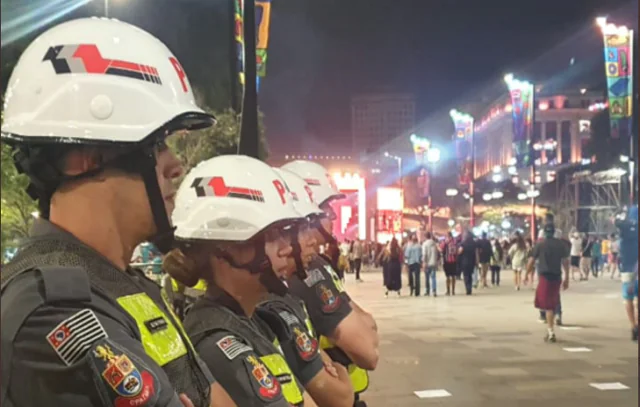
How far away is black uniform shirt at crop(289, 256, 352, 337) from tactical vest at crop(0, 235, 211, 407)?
1.69 meters

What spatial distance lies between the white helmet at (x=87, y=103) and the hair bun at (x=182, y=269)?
33.6 inches

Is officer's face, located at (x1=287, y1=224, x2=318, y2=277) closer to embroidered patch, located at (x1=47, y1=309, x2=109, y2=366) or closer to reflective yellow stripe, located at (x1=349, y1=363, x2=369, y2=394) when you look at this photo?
reflective yellow stripe, located at (x1=349, y1=363, x2=369, y2=394)

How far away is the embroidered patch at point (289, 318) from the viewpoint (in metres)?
2.66

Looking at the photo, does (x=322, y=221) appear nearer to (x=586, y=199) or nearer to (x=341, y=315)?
(x=341, y=315)

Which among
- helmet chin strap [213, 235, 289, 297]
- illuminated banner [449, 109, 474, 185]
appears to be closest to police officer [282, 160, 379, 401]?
helmet chin strap [213, 235, 289, 297]

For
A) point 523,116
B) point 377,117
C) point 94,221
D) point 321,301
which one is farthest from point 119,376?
point 377,117

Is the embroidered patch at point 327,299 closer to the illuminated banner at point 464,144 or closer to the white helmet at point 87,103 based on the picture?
the white helmet at point 87,103

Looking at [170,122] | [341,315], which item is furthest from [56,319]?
[341,315]

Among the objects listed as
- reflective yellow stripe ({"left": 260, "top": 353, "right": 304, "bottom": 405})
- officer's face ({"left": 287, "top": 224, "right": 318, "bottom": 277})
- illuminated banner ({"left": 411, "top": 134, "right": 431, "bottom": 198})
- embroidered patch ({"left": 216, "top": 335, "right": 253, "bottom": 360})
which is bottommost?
reflective yellow stripe ({"left": 260, "top": 353, "right": 304, "bottom": 405})

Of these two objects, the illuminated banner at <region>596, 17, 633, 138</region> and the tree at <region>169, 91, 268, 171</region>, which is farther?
the illuminated banner at <region>596, 17, 633, 138</region>

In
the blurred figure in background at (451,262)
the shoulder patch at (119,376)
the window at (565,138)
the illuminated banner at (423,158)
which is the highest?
the window at (565,138)

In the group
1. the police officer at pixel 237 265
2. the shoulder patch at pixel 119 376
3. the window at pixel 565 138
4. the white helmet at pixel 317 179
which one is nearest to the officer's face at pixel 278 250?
the police officer at pixel 237 265

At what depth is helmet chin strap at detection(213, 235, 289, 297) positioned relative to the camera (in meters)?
2.44

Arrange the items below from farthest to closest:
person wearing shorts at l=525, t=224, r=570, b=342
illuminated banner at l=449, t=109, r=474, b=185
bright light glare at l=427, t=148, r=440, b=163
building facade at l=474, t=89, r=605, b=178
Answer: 1. building facade at l=474, t=89, r=605, b=178
2. bright light glare at l=427, t=148, r=440, b=163
3. illuminated banner at l=449, t=109, r=474, b=185
4. person wearing shorts at l=525, t=224, r=570, b=342
